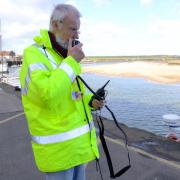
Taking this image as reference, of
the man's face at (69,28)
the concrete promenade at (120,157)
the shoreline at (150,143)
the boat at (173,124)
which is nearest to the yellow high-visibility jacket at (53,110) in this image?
the man's face at (69,28)

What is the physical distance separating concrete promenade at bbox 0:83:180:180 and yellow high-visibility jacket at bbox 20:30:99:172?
8.17 feet

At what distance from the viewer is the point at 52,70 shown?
98.4 inches

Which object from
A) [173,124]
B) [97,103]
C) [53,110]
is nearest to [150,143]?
[173,124]

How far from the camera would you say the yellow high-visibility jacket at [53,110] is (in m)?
2.43

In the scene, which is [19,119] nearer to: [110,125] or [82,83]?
[110,125]

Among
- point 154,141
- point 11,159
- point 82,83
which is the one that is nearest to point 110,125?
point 154,141

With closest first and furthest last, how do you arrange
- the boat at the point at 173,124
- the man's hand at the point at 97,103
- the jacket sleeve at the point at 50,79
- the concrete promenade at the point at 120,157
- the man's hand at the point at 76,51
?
the jacket sleeve at the point at 50,79
the man's hand at the point at 76,51
the man's hand at the point at 97,103
the concrete promenade at the point at 120,157
the boat at the point at 173,124

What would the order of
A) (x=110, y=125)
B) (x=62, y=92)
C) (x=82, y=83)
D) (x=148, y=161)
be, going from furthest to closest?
(x=110, y=125)
(x=148, y=161)
(x=82, y=83)
(x=62, y=92)

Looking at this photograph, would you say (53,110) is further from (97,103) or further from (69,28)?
(69,28)

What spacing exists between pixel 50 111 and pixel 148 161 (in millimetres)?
3507

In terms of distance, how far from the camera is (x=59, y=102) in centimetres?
248

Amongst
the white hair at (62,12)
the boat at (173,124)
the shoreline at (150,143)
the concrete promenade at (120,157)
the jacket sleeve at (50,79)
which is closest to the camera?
the jacket sleeve at (50,79)

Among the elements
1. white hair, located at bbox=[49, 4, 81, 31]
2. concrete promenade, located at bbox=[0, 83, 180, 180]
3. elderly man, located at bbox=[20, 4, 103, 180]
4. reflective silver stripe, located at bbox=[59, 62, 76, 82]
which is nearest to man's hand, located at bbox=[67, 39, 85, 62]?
elderly man, located at bbox=[20, 4, 103, 180]

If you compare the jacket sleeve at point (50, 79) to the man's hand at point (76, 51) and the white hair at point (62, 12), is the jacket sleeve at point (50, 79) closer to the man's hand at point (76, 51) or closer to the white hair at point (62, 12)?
the man's hand at point (76, 51)
